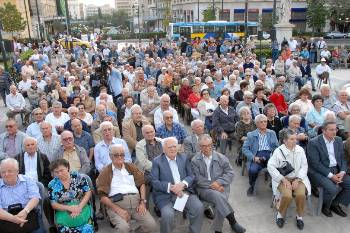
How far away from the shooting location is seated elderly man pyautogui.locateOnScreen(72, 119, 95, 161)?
548 centimetres

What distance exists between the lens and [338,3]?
44.3 meters

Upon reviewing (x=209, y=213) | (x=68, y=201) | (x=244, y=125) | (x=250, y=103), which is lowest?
(x=209, y=213)

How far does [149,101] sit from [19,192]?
14.0 feet

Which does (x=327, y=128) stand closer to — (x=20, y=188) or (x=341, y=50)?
(x=20, y=188)

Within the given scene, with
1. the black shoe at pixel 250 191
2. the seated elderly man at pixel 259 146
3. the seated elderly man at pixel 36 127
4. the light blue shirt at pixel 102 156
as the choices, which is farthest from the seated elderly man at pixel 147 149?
the seated elderly man at pixel 36 127

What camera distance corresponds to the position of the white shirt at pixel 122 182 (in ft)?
14.3

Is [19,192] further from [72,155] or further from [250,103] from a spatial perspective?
[250,103]

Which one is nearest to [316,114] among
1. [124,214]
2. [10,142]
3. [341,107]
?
[341,107]

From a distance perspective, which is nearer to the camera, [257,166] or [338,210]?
[338,210]

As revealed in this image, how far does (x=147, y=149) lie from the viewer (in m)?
5.12

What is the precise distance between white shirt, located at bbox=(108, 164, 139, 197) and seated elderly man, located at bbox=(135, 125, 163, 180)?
0.47m

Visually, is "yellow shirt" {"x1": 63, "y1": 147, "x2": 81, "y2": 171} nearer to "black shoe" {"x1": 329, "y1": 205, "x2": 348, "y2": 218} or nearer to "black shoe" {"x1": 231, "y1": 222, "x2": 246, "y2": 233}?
"black shoe" {"x1": 231, "y1": 222, "x2": 246, "y2": 233}

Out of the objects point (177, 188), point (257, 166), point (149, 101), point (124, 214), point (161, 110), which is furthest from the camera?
point (149, 101)

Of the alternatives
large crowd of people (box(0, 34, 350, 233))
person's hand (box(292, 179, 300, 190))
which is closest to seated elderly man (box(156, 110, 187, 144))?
large crowd of people (box(0, 34, 350, 233))
